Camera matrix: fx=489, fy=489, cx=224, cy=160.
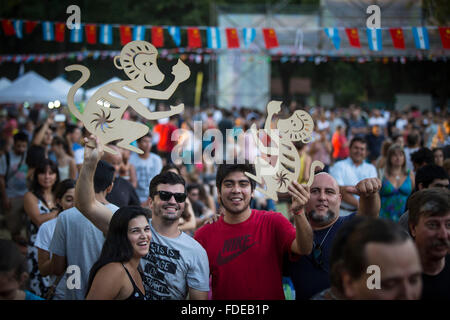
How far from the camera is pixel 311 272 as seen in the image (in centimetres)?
286

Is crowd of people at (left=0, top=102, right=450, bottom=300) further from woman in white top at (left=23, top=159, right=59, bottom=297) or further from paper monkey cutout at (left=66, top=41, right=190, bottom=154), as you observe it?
woman in white top at (left=23, top=159, right=59, bottom=297)

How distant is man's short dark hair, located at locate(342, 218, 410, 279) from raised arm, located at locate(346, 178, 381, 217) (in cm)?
105

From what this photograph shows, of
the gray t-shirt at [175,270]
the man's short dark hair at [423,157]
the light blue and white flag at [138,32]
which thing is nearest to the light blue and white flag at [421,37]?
the man's short dark hair at [423,157]

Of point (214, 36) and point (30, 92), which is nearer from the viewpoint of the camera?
point (214, 36)

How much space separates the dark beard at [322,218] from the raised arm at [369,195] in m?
0.18

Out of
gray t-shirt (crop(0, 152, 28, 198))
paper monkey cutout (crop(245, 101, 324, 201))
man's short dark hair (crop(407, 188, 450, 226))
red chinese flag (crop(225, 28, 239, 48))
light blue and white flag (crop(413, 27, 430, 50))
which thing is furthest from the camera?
red chinese flag (crop(225, 28, 239, 48))

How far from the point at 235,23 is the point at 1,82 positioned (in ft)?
31.8

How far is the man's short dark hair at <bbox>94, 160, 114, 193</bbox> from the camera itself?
3385 millimetres

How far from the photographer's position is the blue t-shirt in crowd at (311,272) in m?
2.82

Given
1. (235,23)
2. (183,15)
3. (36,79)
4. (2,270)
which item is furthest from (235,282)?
(183,15)

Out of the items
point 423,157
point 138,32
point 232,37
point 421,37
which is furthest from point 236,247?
point 232,37

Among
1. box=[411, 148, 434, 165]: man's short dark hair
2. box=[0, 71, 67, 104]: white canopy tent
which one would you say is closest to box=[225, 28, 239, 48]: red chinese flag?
box=[411, 148, 434, 165]: man's short dark hair

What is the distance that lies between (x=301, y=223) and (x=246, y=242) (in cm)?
41

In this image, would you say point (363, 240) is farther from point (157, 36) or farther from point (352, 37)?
point (157, 36)
